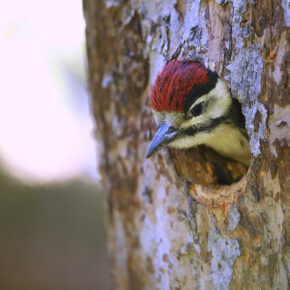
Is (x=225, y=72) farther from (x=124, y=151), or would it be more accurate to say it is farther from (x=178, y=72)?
(x=124, y=151)

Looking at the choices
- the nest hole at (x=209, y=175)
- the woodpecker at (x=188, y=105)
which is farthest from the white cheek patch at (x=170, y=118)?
the nest hole at (x=209, y=175)

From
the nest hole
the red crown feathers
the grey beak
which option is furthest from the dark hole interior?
the red crown feathers

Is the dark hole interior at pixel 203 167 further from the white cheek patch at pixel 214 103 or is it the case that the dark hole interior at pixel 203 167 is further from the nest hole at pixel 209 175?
the white cheek patch at pixel 214 103

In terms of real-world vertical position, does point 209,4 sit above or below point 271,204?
above

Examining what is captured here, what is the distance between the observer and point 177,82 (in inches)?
80.8

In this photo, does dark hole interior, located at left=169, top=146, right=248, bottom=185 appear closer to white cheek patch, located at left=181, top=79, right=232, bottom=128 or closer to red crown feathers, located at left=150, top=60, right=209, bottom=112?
white cheek patch, located at left=181, top=79, right=232, bottom=128

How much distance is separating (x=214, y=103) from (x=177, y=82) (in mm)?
218

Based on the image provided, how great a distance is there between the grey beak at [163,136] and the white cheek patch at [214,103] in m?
0.05

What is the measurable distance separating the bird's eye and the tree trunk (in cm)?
19

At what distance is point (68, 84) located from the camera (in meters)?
5.61

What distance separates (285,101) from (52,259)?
409 cm

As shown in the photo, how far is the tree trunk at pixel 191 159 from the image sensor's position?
6.01ft

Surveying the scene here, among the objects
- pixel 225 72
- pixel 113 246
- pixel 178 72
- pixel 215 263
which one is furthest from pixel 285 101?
pixel 113 246

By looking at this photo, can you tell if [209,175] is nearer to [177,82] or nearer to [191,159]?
[191,159]
